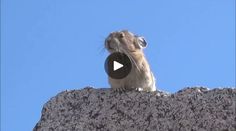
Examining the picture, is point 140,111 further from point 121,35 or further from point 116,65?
point 121,35

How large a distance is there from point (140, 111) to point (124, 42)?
3.57m

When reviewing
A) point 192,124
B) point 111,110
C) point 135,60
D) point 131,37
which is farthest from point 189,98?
point 131,37

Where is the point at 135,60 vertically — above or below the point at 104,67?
above

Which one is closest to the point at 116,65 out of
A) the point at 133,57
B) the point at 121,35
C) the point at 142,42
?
the point at 133,57

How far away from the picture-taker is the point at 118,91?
5332 mm

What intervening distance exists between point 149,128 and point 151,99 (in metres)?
0.35

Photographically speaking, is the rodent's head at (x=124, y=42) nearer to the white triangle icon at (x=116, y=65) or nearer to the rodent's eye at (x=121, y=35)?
the rodent's eye at (x=121, y=35)

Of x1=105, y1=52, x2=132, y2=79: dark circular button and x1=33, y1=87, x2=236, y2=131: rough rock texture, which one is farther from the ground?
x1=105, y1=52, x2=132, y2=79: dark circular button

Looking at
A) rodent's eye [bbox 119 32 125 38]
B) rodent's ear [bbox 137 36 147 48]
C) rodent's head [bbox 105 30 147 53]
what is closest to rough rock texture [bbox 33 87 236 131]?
rodent's head [bbox 105 30 147 53]

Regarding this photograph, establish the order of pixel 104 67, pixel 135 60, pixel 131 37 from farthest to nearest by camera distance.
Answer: pixel 131 37 → pixel 135 60 → pixel 104 67

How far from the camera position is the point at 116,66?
5836 millimetres

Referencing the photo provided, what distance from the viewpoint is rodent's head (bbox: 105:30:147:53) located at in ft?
26.4

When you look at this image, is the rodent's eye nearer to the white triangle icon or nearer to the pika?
the pika

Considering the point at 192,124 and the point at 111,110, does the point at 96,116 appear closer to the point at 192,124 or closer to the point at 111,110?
the point at 111,110
